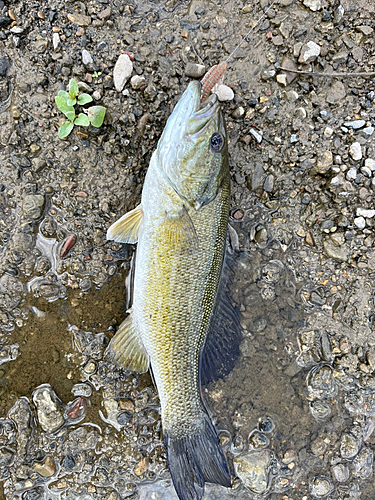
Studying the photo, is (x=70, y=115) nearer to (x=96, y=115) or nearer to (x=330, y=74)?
(x=96, y=115)

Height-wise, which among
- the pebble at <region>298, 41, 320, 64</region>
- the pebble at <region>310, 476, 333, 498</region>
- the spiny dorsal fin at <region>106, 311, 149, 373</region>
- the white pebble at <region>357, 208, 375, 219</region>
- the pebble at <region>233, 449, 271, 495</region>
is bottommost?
the pebble at <region>310, 476, 333, 498</region>

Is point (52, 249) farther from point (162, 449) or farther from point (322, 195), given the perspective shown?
point (322, 195)

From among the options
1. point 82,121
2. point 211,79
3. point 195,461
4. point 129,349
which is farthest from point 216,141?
point 195,461

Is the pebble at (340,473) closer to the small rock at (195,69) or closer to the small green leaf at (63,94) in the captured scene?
the small rock at (195,69)

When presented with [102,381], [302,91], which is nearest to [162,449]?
[102,381]

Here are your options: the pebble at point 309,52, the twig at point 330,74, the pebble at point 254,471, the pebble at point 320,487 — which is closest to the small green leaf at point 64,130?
the twig at point 330,74

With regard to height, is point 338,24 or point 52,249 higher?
point 338,24

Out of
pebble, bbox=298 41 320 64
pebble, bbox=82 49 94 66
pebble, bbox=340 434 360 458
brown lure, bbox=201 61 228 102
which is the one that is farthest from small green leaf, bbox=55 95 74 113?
pebble, bbox=340 434 360 458

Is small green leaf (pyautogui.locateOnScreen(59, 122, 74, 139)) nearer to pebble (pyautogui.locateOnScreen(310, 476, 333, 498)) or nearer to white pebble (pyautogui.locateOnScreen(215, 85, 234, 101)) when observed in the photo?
white pebble (pyautogui.locateOnScreen(215, 85, 234, 101))
